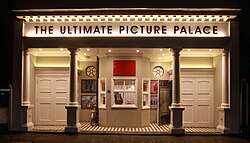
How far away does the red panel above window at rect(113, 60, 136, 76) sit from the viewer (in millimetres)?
15727

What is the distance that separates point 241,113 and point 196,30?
3933mm

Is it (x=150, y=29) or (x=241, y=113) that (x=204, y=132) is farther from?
(x=150, y=29)

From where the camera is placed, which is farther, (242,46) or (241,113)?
(242,46)

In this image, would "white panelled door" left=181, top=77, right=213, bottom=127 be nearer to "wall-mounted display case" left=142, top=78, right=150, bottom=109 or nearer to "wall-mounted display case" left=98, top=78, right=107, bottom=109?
"wall-mounted display case" left=142, top=78, right=150, bottom=109

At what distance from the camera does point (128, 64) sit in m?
15.7

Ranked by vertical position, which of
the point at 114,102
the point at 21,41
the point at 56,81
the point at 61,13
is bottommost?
the point at 114,102

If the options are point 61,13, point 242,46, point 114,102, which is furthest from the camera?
point 242,46

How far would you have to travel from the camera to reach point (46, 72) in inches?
637

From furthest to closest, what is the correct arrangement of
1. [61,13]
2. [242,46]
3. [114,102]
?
[242,46], [114,102], [61,13]

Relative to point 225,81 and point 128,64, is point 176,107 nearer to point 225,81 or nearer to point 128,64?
point 225,81

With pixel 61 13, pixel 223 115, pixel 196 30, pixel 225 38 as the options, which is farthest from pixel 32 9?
pixel 223 115

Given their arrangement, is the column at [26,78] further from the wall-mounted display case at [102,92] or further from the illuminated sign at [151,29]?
the wall-mounted display case at [102,92]

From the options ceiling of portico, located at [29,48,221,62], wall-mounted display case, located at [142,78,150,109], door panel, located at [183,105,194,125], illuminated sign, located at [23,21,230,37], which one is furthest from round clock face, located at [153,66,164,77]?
illuminated sign, located at [23,21,230,37]

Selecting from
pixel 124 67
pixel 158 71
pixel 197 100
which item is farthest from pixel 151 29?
pixel 197 100
